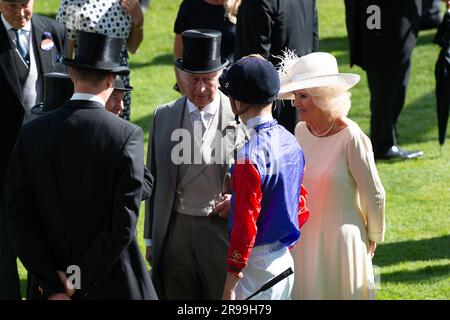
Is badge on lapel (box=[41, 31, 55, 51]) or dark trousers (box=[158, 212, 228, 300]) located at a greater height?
badge on lapel (box=[41, 31, 55, 51])

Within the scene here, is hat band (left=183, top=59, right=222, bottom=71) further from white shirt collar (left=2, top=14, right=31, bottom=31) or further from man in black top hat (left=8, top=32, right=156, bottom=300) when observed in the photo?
white shirt collar (left=2, top=14, right=31, bottom=31)

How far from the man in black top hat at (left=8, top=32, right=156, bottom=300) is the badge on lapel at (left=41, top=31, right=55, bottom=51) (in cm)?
213

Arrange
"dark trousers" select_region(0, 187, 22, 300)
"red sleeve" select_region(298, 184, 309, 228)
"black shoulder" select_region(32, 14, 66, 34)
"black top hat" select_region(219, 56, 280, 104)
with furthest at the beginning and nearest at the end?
1. "black shoulder" select_region(32, 14, 66, 34)
2. "dark trousers" select_region(0, 187, 22, 300)
3. "red sleeve" select_region(298, 184, 309, 228)
4. "black top hat" select_region(219, 56, 280, 104)

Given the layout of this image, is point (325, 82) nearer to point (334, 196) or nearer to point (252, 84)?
point (334, 196)

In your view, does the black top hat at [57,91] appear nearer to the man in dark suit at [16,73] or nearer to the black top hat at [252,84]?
the man in dark suit at [16,73]

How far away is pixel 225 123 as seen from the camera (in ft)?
18.9

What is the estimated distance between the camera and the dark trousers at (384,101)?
9.80 metres

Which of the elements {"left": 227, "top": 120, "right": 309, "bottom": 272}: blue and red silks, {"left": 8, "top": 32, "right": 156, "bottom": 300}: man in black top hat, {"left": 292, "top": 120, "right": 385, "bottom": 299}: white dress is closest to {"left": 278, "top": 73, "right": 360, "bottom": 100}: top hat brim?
{"left": 292, "top": 120, "right": 385, "bottom": 299}: white dress

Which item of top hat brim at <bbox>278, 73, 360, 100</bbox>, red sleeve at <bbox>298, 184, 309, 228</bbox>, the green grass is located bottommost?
the green grass

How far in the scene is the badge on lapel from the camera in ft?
22.9

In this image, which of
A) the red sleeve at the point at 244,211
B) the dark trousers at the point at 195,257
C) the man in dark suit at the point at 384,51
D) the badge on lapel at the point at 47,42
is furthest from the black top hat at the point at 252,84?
the man in dark suit at the point at 384,51

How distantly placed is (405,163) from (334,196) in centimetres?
435

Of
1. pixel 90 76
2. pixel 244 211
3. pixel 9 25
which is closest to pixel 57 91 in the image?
pixel 90 76

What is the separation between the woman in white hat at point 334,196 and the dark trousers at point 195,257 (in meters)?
0.43
